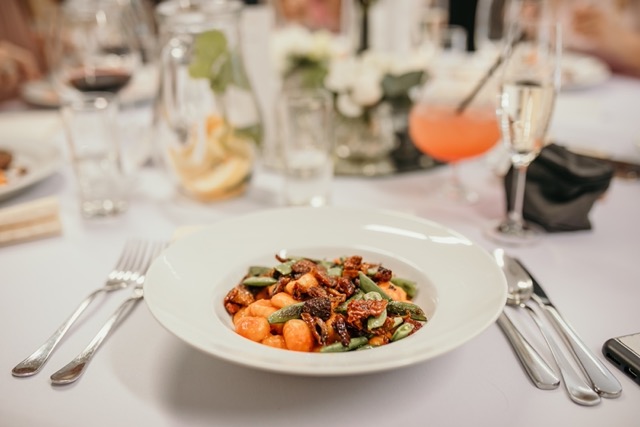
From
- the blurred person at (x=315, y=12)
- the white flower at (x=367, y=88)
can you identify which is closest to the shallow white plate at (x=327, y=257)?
the white flower at (x=367, y=88)

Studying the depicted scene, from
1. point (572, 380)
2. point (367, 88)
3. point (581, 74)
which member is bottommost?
point (572, 380)

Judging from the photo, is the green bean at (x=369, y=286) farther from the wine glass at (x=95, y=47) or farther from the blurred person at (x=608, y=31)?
the blurred person at (x=608, y=31)

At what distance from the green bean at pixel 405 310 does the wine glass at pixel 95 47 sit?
1216 millimetres

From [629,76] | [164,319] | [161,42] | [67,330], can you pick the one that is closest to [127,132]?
[161,42]

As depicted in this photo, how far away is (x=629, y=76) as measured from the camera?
8.02ft

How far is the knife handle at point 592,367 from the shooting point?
28.3 inches

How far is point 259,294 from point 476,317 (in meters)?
0.33

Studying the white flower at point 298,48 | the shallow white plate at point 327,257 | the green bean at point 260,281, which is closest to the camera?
the shallow white plate at point 327,257

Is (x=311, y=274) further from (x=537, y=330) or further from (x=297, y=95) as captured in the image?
(x=297, y=95)

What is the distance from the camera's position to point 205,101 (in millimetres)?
1329

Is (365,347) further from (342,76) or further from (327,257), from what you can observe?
(342,76)

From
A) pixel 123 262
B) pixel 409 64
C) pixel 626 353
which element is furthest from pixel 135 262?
pixel 409 64

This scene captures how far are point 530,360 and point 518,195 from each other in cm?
49

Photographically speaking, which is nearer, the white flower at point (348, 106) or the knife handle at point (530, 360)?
the knife handle at point (530, 360)
